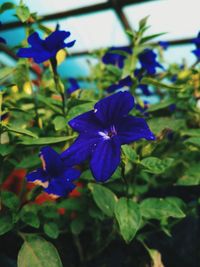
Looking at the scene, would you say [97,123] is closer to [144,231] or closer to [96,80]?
[144,231]

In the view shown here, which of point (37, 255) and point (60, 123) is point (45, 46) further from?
point (37, 255)

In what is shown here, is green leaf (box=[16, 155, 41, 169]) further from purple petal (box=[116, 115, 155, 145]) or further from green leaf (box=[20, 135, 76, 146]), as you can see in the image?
purple petal (box=[116, 115, 155, 145])

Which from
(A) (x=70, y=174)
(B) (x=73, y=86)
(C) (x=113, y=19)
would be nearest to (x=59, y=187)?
(A) (x=70, y=174)

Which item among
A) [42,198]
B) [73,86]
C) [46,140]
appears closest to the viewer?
[46,140]

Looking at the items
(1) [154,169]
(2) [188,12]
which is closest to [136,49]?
(1) [154,169]

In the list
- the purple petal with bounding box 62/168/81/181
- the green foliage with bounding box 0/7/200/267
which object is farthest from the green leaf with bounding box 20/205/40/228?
the purple petal with bounding box 62/168/81/181

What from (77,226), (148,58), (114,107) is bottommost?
(77,226)
